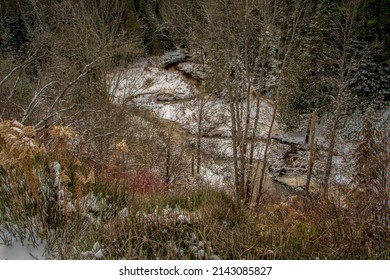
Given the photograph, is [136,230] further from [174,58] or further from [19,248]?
[174,58]

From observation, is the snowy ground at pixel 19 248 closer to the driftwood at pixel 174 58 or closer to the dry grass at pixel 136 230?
the dry grass at pixel 136 230

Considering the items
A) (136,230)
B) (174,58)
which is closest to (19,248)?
(136,230)

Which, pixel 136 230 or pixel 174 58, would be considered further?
pixel 174 58

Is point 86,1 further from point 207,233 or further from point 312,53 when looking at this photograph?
point 207,233

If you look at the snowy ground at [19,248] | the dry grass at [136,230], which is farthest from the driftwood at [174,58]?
the snowy ground at [19,248]

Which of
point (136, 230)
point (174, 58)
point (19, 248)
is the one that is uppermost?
point (136, 230)

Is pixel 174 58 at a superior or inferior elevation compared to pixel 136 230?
inferior

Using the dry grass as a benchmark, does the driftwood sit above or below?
below

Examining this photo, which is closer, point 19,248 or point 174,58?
point 19,248

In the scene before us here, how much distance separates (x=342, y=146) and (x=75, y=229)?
1586 centimetres

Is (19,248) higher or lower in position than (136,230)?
lower

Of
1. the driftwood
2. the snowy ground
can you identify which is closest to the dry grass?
the snowy ground

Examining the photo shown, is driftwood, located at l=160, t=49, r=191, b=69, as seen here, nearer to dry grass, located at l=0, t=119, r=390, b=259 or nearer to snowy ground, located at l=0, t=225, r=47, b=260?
dry grass, located at l=0, t=119, r=390, b=259
